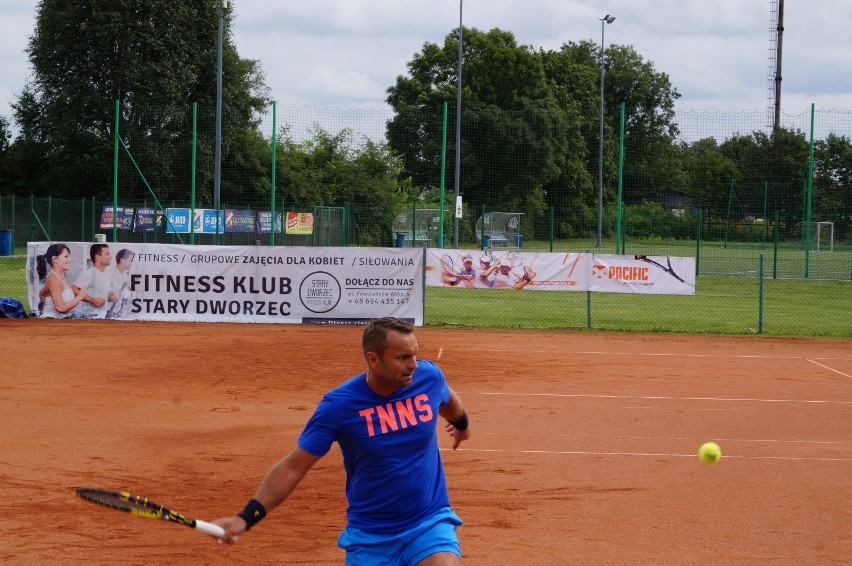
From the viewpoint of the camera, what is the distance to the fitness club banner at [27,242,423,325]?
2123 cm

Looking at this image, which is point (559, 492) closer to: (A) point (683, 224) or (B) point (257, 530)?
(B) point (257, 530)

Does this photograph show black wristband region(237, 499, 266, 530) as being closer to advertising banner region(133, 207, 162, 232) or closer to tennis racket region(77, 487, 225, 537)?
tennis racket region(77, 487, 225, 537)

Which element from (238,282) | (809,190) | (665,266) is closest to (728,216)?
(809,190)

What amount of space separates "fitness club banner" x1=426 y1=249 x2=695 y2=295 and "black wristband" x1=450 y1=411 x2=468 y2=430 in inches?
617

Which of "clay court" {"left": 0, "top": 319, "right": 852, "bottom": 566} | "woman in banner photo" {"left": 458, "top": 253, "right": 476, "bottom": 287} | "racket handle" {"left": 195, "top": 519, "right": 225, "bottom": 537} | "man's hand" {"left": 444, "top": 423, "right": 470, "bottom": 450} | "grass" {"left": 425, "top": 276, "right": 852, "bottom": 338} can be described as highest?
"woman in banner photo" {"left": 458, "top": 253, "right": 476, "bottom": 287}

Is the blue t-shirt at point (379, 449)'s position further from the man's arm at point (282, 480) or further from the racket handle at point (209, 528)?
the racket handle at point (209, 528)

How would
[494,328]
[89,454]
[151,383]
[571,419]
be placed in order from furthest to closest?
[494,328] → [151,383] → [571,419] → [89,454]

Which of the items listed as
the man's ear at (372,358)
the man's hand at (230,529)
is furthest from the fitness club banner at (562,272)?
the man's hand at (230,529)

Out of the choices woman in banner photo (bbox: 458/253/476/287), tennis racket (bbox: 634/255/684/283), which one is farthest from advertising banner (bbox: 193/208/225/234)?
tennis racket (bbox: 634/255/684/283)

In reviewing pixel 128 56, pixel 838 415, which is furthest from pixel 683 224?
pixel 128 56

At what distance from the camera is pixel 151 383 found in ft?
47.1

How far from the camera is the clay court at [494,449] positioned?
7406 millimetres

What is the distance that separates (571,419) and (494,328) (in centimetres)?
999

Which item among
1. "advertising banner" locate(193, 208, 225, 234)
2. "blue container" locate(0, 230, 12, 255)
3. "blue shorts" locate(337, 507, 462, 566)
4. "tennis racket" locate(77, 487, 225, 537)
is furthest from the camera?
"blue container" locate(0, 230, 12, 255)
